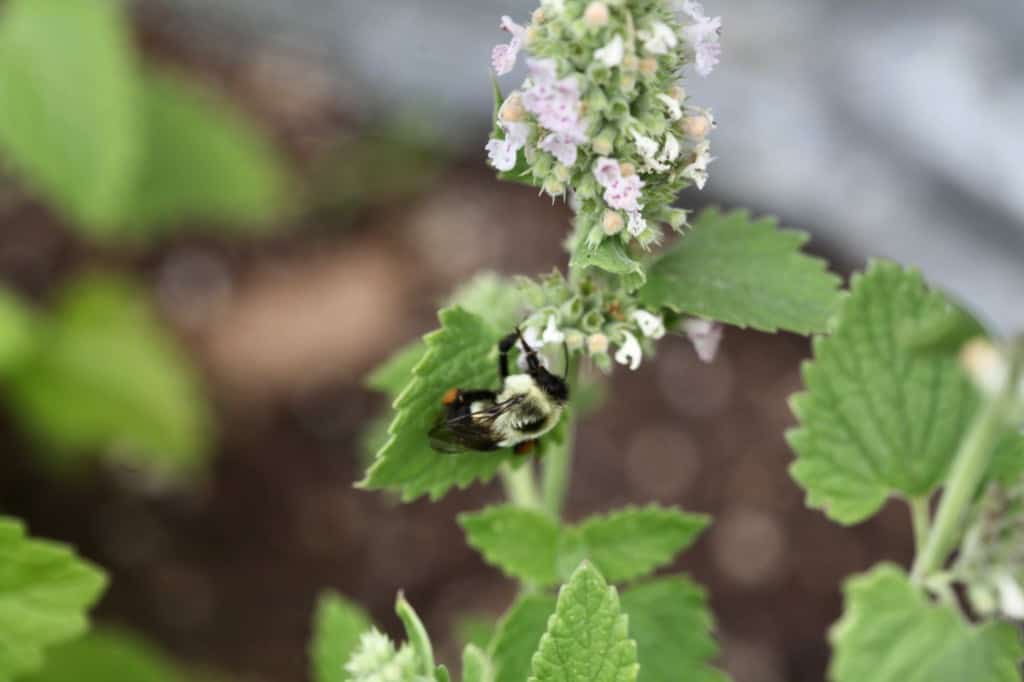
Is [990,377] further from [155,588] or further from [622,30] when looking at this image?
[155,588]

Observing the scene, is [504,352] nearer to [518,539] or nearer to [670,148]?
[518,539]

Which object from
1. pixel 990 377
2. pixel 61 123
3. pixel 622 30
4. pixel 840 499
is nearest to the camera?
pixel 990 377

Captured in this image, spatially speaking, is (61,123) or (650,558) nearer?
(650,558)

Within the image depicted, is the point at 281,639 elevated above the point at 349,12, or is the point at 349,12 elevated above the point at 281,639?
the point at 349,12

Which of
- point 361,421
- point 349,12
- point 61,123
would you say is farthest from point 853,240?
point 61,123

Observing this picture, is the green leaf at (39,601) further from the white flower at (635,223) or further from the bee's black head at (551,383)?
the white flower at (635,223)

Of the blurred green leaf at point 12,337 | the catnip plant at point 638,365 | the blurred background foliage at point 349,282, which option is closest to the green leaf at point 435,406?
the catnip plant at point 638,365
